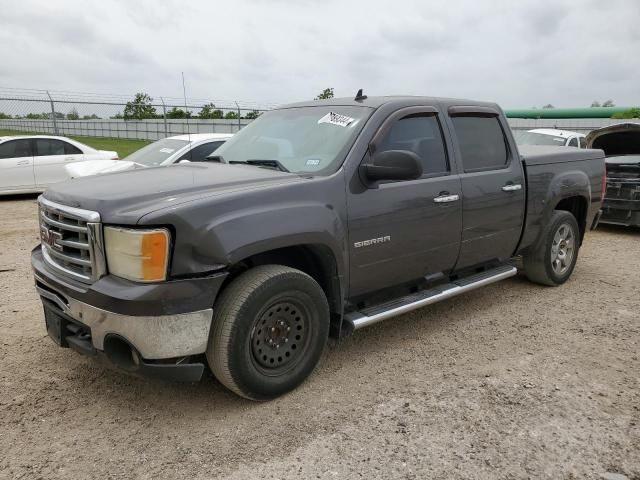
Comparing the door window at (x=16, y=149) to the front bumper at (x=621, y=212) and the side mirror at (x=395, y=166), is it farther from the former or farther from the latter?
the front bumper at (x=621, y=212)

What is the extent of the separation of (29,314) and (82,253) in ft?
7.11

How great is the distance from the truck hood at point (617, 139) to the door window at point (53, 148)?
35.1 feet

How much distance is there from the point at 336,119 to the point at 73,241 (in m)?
2.02

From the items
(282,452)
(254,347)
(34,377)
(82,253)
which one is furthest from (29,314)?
(282,452)

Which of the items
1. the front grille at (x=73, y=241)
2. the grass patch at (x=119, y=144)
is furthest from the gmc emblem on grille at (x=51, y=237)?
the grass patch at (x=119, y=144)

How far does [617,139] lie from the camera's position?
9734 millimetres

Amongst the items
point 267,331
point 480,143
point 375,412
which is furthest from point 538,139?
point 267,331

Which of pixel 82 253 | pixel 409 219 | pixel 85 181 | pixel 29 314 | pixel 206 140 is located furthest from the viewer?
pixel 206 140

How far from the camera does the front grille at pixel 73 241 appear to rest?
2.94m

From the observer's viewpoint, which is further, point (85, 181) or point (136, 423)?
point (85, 181)

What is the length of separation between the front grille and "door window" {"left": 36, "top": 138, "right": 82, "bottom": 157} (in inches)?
372

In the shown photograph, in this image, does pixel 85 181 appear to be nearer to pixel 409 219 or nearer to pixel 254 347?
pixel 254 347

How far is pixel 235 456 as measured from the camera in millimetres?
2828

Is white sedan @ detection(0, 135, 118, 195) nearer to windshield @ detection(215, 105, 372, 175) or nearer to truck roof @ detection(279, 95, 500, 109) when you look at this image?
windshield @ detection(215, 105, 372, 175)
